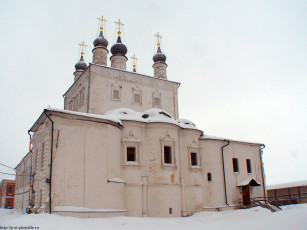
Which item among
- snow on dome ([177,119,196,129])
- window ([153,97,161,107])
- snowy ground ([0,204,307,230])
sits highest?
window ([153,97,161,107])

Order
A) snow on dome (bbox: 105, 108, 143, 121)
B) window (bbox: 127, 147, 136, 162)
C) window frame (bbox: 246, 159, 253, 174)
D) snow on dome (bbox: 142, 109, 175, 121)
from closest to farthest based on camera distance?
window (bbox: 127, 147, 136, 162)
snow on dome (bbox: 105, 108, 143, 121)
snow on dome (bbox: 142, 109, 175, 121)
window frame (bbox: 246, 159, 253, 174)

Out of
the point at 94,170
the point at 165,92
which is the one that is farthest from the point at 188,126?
the point at 94,170

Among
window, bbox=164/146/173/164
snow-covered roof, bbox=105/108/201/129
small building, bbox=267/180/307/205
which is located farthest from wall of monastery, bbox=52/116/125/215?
small building, bbox=267/180/307/205

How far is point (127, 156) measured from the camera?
15.9m

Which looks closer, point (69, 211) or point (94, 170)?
point (69, 211)

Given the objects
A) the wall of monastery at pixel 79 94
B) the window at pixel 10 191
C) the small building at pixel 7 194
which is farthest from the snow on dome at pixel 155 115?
the window at pixel 10 191

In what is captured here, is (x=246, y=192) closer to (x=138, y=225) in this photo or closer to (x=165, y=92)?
(x=165, y=92)

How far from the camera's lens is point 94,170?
13.6 m

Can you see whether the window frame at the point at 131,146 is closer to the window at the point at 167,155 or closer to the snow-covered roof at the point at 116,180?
the snow-covered roof at the point at 116,180

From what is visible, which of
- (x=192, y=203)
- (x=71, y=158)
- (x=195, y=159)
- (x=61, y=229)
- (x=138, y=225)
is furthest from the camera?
(x=195, y=159)

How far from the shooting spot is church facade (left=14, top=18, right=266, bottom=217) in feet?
42.9

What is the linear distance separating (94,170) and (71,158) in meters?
1.20

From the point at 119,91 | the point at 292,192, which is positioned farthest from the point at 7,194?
the point at 292,192

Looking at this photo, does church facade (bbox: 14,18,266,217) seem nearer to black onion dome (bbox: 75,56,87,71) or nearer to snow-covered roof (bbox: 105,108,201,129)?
snow-covered roof (bbox: 105,108,201,129)
